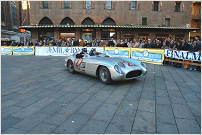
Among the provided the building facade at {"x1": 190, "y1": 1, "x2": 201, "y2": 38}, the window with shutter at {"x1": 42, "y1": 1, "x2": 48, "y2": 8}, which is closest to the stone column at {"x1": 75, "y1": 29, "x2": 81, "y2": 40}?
the window with shutter at {"x1": 42, "y1": 1, "x2": 48, "y2": 8}

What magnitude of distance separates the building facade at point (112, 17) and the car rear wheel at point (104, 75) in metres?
20.1

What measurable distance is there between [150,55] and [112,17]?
1638 centimetres

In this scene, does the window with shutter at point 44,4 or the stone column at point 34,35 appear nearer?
the stone column at point 34,35

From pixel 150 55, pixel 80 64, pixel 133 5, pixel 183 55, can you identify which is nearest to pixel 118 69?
pixel 80 64

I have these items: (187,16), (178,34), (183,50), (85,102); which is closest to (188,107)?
(85,102)

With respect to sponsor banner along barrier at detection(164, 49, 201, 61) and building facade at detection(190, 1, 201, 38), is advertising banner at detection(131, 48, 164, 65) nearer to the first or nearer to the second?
sponsor banner along barrier at detection(164, 49, 201, 61)

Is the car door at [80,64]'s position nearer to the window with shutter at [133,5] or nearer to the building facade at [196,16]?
the window with shutter at [133,5]

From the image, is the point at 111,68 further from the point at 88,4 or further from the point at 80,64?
the point at 88,4

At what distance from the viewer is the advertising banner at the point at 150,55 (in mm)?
10815

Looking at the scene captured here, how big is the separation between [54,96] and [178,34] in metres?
26.7

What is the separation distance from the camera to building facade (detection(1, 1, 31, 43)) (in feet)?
142

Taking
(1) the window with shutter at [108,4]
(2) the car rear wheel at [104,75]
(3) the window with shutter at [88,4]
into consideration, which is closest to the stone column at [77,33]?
(3) the window with shutter at [88,4]

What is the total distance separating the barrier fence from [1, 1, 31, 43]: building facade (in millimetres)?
28849

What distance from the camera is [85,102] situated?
408cm
